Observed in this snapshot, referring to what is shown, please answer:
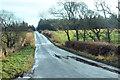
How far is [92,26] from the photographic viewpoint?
35844mm

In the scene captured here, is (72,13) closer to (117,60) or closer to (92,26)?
(92,26)

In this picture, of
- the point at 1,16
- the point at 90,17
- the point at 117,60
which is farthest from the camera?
the point at 90,17

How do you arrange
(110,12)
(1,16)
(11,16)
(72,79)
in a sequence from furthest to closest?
(11,16), (1,16), (110,12), (72,79)

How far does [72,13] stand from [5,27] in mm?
16002

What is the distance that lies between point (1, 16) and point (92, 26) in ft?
66.4

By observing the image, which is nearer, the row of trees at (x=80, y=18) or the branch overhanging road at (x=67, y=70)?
the branch overhanging road at (x=67, y=70)

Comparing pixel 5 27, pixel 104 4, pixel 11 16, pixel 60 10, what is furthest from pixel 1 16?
pixel 104 4

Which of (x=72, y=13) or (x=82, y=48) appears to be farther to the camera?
(x=72, y=13)

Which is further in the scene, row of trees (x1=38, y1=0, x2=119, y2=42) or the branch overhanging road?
row of trees (x1=38, y1=0, x2=119, y2=42)

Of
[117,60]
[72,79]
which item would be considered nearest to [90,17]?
[117,60]

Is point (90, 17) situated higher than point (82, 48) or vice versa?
point (90, 17)

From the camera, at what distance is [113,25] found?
29.0 metres

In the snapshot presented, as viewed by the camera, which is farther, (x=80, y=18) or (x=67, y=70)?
(x=80, y=18)

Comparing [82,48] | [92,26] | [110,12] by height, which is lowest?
[82,48]
